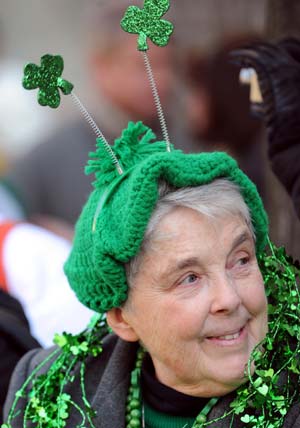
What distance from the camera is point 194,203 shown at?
2.17 metres

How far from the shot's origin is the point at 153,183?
6.97ft

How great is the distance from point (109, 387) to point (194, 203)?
2.07 ft

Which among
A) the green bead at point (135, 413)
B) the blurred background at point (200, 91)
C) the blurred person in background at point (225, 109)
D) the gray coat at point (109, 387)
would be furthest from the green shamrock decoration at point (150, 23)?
the blurred person in background at point (225, 109)

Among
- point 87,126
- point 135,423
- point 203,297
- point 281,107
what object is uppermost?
point 87,126

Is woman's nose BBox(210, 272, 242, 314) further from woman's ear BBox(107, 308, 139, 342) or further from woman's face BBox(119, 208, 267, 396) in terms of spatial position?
woman's ear BBox(107, 308, 139, 342)

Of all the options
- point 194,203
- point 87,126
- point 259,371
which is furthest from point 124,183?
point 87,126

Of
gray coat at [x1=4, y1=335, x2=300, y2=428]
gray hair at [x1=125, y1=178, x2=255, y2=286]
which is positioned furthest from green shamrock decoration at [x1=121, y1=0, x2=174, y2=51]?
gray coat at [x1=4, y1=335, x2=300, y2=428]

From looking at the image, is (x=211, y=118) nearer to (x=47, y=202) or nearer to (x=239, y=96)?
(x=239, y=96)

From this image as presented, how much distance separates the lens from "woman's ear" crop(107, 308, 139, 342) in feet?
7.73

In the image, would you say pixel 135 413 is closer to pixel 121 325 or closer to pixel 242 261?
pixel 121 325

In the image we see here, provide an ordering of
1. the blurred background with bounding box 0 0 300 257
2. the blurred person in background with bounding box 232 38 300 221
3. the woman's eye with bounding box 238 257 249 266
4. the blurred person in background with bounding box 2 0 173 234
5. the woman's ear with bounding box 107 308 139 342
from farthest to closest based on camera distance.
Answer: the blurred person in background with bounding box 2 0 173 234
the blurred background with bounding box 0 0 300 257
the blurred person in background with bounding box 232 38 300 221
the woman's ear with bounding box 107 308 139 342
the woman's eye with bounding box 238 257 249 266

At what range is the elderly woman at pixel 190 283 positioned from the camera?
84.6 inches

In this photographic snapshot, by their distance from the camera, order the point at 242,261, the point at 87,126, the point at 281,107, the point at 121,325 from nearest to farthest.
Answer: the point at 242,261
the point at 121,325
the point at 281,107
the point at 87,126

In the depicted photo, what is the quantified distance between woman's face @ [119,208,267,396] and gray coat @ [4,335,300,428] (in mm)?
156
